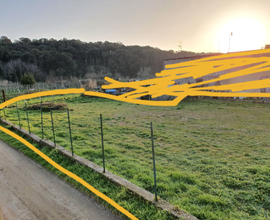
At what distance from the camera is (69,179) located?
10.1 ft

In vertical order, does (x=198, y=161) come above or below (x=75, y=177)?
below

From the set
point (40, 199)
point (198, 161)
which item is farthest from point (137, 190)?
point (198, 161)

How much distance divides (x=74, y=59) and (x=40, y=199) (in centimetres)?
5401

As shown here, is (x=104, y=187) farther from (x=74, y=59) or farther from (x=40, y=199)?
(x=74, y=59)

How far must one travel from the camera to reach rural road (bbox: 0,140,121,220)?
2.31 metres

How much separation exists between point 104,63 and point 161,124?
4958 centimetres

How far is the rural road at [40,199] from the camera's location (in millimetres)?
2314

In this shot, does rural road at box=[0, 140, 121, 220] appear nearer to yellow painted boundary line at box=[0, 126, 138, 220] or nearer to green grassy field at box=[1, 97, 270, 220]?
yellow painted boundary line at box=[0, 126, 138, 220]

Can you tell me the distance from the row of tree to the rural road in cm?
3834

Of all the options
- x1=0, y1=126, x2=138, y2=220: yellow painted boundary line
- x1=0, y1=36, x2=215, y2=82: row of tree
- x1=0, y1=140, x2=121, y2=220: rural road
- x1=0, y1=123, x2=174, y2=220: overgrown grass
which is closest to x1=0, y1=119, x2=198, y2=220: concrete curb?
x1=0, y1=123, x2=174, y2=220: overgrown grass

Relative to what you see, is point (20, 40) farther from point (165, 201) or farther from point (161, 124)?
point (165, 201)

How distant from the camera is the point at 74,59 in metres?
51.0

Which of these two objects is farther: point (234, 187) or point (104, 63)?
point (104, 63)

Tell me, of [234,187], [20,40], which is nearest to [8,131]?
[234,187]
